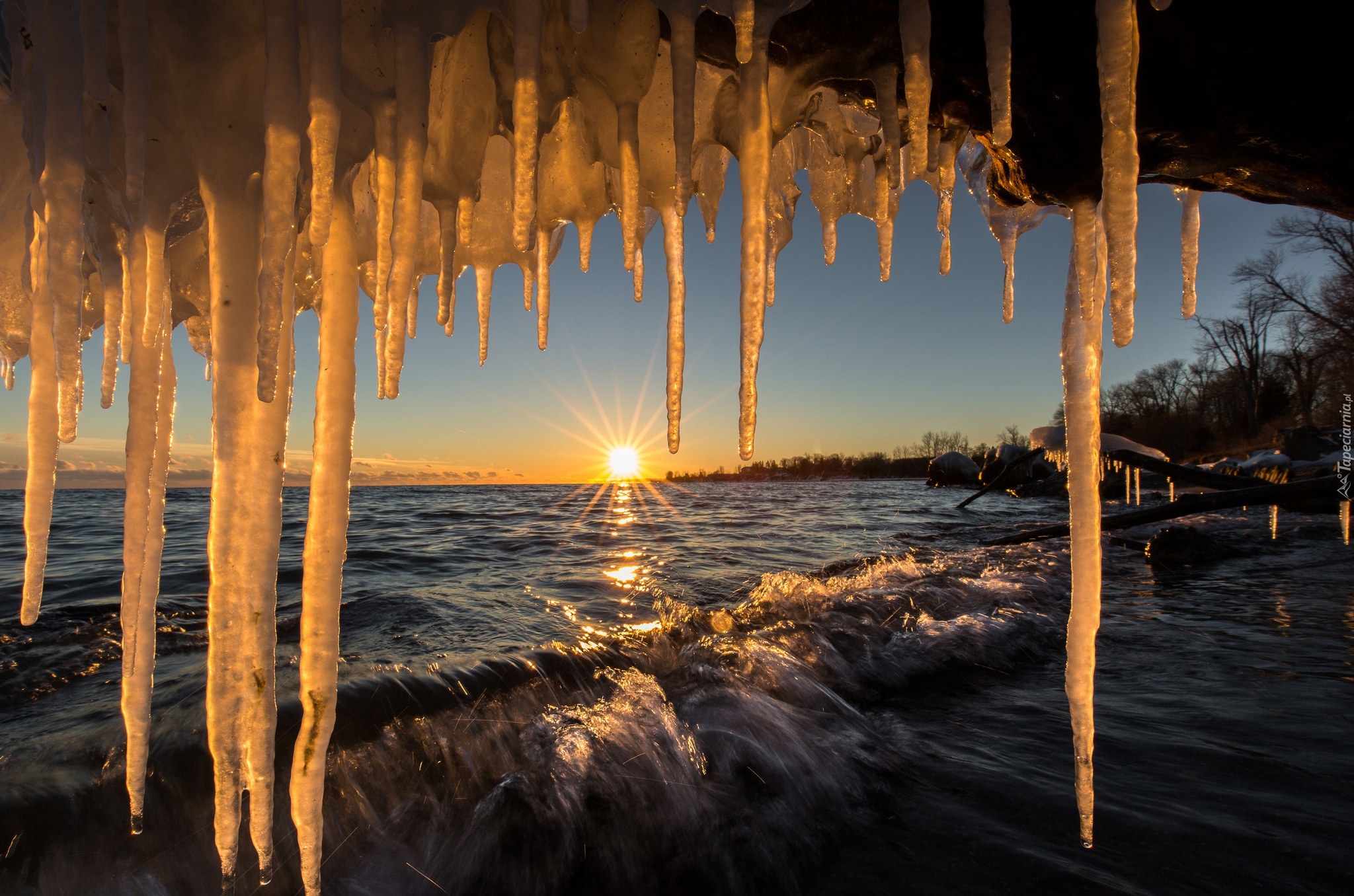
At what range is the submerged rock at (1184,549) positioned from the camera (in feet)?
24.1

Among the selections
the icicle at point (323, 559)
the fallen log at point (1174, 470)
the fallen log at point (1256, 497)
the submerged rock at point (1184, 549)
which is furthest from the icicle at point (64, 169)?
the submerged rock at point (1184, 549)

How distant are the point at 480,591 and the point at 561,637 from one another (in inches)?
87.4

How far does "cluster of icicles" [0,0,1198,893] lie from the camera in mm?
1059

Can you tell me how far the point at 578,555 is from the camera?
28.6ft

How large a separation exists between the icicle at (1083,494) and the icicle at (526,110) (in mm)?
1472

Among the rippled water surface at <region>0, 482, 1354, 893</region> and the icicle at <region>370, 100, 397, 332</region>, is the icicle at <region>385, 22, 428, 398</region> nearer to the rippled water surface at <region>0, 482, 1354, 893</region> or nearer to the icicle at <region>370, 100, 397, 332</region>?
the icicle at <region>370, 100, 397, 332</region>

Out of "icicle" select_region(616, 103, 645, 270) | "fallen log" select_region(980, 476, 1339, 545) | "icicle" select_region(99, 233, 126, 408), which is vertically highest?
"icicle" select_region(616, 103, 645, 270)

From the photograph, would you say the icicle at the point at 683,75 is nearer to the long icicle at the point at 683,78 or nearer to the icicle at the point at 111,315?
the long icicle at the point at 683,78

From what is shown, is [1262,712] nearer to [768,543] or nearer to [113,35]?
[113,35]

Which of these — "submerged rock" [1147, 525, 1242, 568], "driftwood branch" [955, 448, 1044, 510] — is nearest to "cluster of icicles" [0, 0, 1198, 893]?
"submerged rock" [1147, 525, 1242, 568]

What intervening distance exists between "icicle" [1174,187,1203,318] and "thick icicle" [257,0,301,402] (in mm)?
2832

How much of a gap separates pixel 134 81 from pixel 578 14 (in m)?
0.93

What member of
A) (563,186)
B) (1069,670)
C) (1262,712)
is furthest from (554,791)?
(1262,712)

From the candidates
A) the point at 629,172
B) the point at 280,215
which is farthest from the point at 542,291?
the point at 280,215
